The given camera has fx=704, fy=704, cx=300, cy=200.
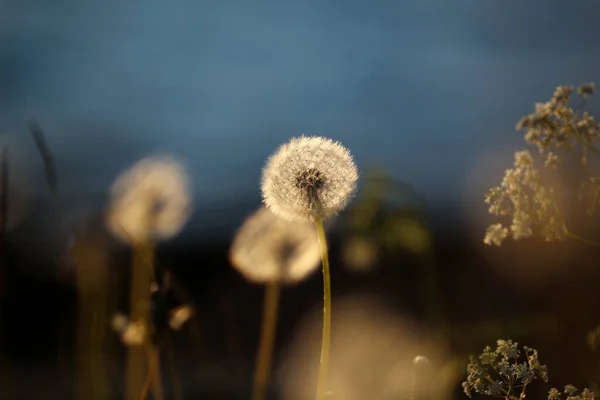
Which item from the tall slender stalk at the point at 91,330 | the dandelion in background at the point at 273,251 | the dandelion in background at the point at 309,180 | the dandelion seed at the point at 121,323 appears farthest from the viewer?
the dandelion in background at the point at 273,251

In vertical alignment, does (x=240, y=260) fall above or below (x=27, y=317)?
above

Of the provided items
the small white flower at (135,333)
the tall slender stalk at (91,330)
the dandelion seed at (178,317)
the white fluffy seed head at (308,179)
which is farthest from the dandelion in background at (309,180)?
the tall slender stalk at (91,330)

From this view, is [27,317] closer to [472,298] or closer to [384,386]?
[472,298]

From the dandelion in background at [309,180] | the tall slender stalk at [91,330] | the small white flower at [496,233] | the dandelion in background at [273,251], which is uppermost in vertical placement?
the dandelion in background at [309,180]

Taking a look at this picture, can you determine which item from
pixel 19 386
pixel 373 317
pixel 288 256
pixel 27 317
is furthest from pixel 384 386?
pixel 27 317

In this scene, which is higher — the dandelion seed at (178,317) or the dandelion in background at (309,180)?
the dandelion in background at (309,180)

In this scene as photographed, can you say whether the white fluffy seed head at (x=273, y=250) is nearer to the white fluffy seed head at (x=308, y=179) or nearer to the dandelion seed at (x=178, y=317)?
the white fluffy seed head at (x=308, y=179)

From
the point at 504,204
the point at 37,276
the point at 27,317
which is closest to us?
the point at 504,204

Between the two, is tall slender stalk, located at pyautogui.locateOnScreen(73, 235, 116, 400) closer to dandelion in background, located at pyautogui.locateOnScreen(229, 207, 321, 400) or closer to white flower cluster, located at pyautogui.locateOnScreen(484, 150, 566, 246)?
dandelion in background, located at pyautogui.locateOnScreen(229, 207, 321, 400)
